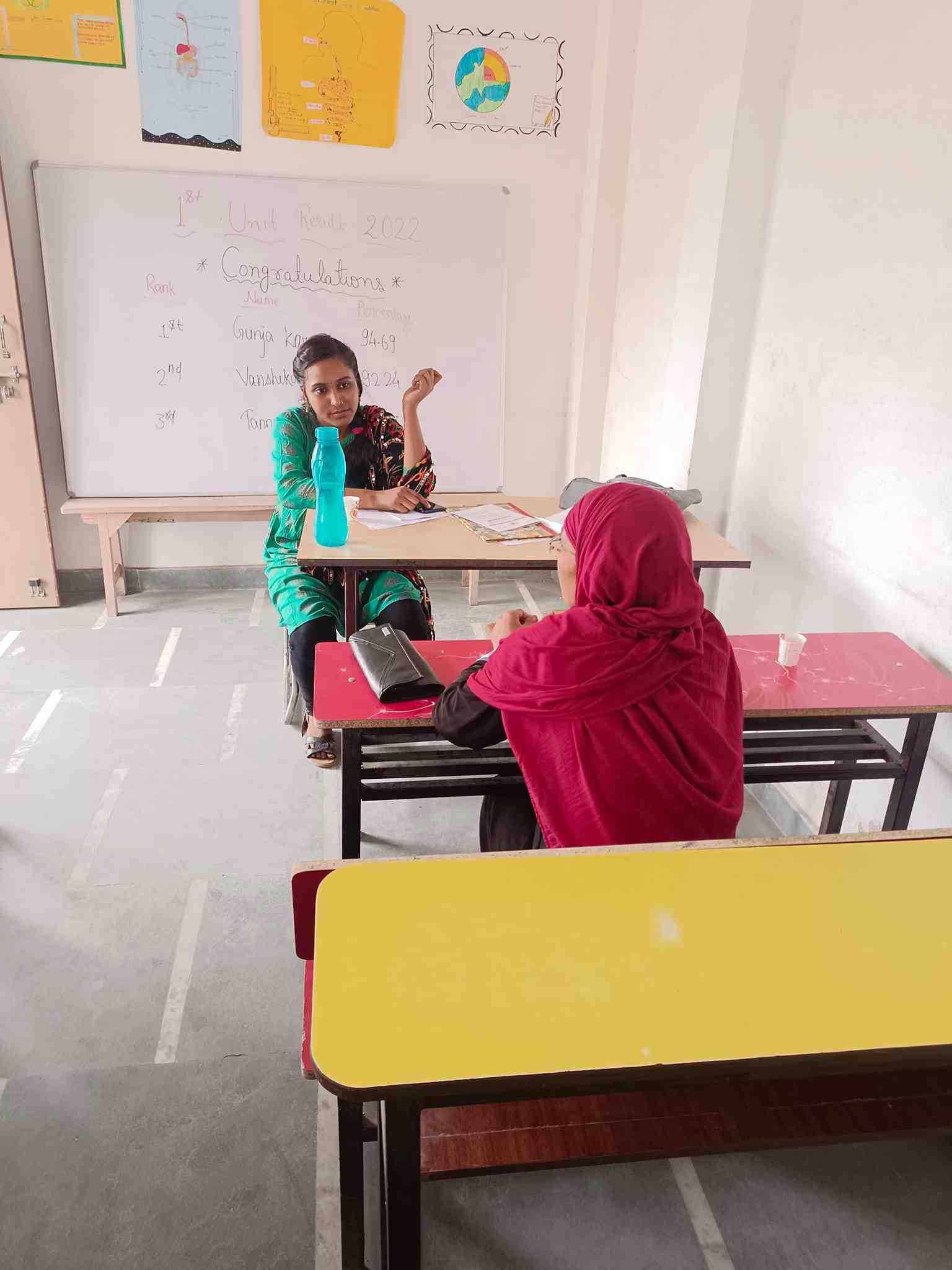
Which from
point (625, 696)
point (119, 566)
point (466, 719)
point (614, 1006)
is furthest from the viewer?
point (119, 566)

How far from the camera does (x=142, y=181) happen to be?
11.7 ft

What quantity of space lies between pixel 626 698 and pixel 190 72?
11.2 feet

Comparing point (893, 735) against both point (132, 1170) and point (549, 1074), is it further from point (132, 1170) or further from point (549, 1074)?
point (132, 1170)

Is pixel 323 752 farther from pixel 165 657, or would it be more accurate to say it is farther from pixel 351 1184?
pixel 351 1184

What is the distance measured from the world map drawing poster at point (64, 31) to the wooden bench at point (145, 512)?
1.71 meters

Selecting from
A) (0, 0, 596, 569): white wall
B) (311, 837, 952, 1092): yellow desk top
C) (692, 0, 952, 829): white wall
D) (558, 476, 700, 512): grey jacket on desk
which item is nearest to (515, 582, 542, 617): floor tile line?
(0, 0, 596, 569): white wall

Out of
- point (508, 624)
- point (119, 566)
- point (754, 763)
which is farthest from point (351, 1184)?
point (119, 566)

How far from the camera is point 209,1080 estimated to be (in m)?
1.66

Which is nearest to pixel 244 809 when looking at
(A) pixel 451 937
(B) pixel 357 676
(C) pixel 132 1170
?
(B) pixel 357 676

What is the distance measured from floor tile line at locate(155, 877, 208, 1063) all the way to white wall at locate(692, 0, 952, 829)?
Answer: 1708mm

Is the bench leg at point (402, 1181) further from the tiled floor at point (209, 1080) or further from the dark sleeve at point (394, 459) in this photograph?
the dark sleeve at point (394, 459)

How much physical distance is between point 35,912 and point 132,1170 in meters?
0.83

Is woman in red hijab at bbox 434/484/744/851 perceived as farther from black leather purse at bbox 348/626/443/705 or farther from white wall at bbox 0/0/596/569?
white wall at bbox 0/0/596/569

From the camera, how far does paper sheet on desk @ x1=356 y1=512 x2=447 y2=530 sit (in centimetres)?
277
